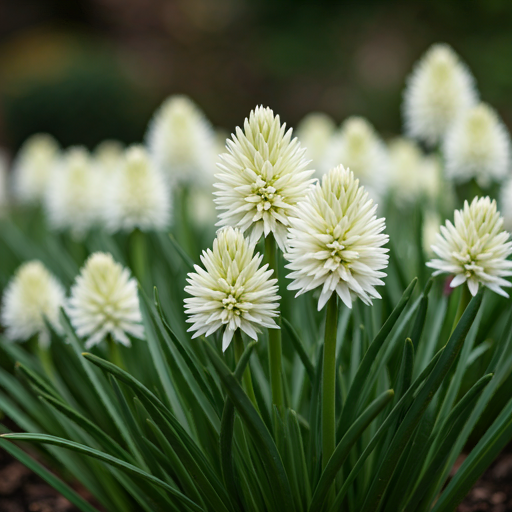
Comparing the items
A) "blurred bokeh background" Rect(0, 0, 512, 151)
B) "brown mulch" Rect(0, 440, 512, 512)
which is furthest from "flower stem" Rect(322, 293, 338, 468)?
"blurred bokeh background" Rect(0, 0, 512, 151)

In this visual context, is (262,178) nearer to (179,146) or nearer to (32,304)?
(32,304)

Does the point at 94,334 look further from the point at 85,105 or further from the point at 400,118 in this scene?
the point at 400,118

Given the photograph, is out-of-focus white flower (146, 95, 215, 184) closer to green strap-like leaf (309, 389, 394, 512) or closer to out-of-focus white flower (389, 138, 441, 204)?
out-of-focus white flower (389, 138, 441, 204)

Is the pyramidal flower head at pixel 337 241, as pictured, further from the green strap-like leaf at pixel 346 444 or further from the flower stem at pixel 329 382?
the green strap-like leaf at pixel 346 444

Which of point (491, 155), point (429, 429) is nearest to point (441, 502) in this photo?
point (429, 429)

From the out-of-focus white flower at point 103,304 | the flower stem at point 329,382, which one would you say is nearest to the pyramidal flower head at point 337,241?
the flower stem at point 329,382

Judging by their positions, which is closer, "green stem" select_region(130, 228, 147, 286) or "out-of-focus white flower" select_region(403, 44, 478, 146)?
"green stem" select_region(130, 228, 147, 286)
